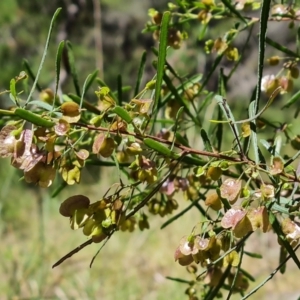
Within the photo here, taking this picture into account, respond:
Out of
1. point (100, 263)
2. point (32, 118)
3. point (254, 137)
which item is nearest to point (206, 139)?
point (254, 137)

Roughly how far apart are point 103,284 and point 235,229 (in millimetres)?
2189

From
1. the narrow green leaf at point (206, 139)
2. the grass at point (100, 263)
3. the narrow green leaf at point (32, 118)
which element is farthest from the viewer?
the grass at point (100, 263)

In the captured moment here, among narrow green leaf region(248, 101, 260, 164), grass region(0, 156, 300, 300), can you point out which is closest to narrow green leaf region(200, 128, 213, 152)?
narrow green leaf region(248, 101, 260, 164)

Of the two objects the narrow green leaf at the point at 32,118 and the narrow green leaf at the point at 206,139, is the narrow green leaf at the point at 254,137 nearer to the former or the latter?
the narrow green leaf at the point at 206,139

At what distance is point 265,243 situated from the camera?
9.20ft

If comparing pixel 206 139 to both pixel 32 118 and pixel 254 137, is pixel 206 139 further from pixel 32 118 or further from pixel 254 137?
pixel 32 118

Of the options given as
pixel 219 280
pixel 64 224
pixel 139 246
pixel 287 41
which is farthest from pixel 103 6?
pixel 219 280

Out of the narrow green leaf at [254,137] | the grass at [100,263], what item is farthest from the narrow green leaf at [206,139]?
the grass at [100,263]

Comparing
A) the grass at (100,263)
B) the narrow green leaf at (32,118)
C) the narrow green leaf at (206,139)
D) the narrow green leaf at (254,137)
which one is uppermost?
the narrow green leaf at (32,118)

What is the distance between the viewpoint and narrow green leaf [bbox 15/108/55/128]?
293mm

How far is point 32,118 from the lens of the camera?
0.30m

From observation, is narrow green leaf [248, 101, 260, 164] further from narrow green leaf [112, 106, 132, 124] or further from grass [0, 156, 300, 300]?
grass [0, 156, 300, 300]

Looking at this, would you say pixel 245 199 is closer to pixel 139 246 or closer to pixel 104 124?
pixel 104 124

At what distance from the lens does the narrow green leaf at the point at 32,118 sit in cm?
29
